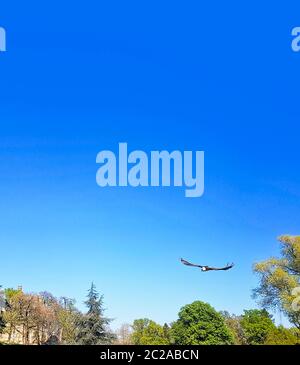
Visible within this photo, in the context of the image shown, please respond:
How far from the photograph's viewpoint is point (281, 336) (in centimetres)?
3481

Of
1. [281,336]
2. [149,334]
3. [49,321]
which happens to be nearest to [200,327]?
[149,334]

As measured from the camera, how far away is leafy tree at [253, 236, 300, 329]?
3228 centimetres

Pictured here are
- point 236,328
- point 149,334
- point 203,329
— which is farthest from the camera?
point 236,328

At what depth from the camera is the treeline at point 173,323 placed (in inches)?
1300

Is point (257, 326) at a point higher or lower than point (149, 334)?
higher

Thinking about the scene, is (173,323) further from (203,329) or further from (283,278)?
(283,278)

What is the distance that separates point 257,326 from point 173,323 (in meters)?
9.47

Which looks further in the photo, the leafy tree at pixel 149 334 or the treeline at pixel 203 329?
the leafy tree at pixel 149 334

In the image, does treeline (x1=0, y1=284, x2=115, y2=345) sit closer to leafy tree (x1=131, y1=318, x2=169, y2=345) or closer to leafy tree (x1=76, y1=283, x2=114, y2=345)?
leafy tree (x1=76, y1=283, x2=114, y2=345)

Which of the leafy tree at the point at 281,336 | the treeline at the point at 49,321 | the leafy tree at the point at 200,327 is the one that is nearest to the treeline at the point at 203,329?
the leafy tree at the point at 200,327

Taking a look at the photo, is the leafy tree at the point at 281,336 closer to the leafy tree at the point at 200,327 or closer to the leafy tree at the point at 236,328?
the leafy tree at the point at 200,327

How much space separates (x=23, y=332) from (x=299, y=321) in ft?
75.2

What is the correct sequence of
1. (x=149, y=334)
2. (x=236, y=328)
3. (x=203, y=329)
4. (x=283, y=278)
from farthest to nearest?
1. (x=236, y=328)
2. (x=149, y=334)
3. (x=203, y=329)
4. (x=283, y=278)
